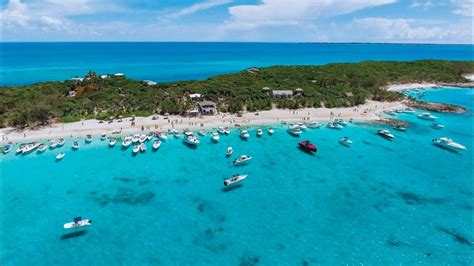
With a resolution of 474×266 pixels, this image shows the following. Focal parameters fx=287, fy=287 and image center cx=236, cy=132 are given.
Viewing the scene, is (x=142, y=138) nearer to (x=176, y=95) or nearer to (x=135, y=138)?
(x=135, y=138)

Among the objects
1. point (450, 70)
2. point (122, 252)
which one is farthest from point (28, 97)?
point (450, 70)

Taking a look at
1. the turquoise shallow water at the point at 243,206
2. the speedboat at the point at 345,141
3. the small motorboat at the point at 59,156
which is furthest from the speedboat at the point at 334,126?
the small motorboat at the point at 59,156

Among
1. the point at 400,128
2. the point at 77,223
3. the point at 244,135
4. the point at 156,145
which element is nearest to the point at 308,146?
the point at 244,135

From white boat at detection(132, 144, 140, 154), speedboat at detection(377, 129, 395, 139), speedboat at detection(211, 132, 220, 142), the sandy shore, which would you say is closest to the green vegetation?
the sandy shore

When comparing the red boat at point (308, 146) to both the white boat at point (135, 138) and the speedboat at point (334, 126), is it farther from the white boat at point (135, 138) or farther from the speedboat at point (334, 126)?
the white boat at point (135, 138)

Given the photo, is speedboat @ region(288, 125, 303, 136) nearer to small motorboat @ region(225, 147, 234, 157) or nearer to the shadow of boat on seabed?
small motorboat @ region(225, 147, 234, 157)

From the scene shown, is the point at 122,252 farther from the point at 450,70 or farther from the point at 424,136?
the point at 450,70
